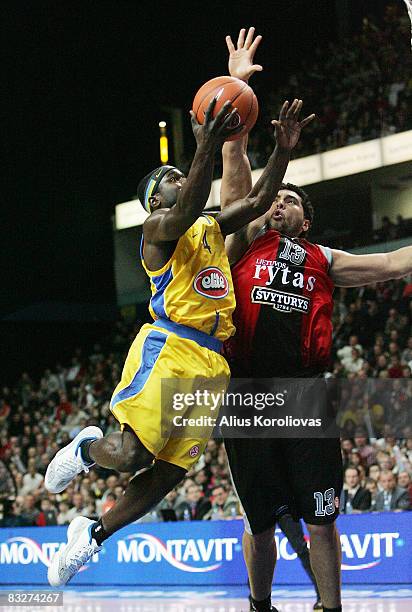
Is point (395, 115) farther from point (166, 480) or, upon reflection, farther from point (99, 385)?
point (166, 480)

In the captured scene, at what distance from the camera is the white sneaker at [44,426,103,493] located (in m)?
4.68

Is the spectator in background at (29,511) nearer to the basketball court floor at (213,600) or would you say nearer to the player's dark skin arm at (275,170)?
the basketball court floor at (213,600)

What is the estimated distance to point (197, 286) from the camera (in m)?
4.45

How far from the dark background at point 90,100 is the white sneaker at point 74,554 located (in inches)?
527

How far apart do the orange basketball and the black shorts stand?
1629 mm

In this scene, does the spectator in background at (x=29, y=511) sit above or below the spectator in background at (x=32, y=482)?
below

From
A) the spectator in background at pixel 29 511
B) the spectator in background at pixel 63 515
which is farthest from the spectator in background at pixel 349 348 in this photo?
the spectator in background at pixel 29 511

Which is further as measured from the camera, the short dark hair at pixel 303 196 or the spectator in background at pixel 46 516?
the spectator in background at pixel 46 516

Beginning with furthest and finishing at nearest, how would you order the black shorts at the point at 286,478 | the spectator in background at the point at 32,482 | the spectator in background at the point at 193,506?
the spectator in background at the point at 32,482, the spectator in background at the point at 193,506, the black shorts at the point at 286,478

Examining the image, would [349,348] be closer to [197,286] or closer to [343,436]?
[343,436]

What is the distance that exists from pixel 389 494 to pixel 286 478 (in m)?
4.70

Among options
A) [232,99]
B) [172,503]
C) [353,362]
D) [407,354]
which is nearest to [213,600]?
[172,503]

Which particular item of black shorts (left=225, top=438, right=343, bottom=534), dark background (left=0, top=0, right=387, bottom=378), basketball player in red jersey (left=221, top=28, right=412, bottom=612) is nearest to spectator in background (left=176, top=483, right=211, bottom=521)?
basketball player in red jersey (left=221, top=28, right=412, bottom=612)

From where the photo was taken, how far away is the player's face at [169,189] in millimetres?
4648
